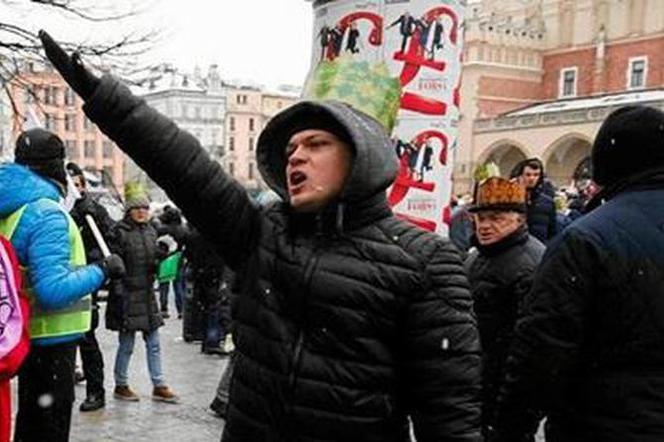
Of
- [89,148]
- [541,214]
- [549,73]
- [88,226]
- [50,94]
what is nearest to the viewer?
[88,226]

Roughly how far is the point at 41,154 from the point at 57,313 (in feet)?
2.70

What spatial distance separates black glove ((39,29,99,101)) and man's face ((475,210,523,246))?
262cm

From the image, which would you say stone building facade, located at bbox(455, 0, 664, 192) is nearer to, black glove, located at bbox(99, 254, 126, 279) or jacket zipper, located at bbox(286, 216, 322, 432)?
black glove, located at bbox(99, 254, 126, 279)

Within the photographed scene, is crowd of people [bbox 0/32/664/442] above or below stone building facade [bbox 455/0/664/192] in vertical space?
below

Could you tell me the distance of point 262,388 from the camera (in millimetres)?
2383

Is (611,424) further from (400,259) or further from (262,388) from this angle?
(262,388)

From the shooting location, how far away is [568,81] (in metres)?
56.8

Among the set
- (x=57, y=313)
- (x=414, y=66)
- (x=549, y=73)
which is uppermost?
(x=549, y=73)

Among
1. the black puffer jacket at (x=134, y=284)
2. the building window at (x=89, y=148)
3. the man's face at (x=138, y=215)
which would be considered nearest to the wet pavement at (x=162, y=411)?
the black puffer jacket at (x=134, y=284)

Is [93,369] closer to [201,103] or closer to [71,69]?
[71,69]

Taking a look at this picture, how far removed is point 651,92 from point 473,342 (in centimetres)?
5114

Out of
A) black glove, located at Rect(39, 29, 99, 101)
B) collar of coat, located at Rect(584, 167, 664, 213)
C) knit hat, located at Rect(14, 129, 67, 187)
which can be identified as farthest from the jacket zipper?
knit hat, located at Rect(14, 129, 67, 187)

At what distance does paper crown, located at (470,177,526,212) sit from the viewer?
14.4 ft

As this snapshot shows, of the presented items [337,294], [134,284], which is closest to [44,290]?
[337,294]
